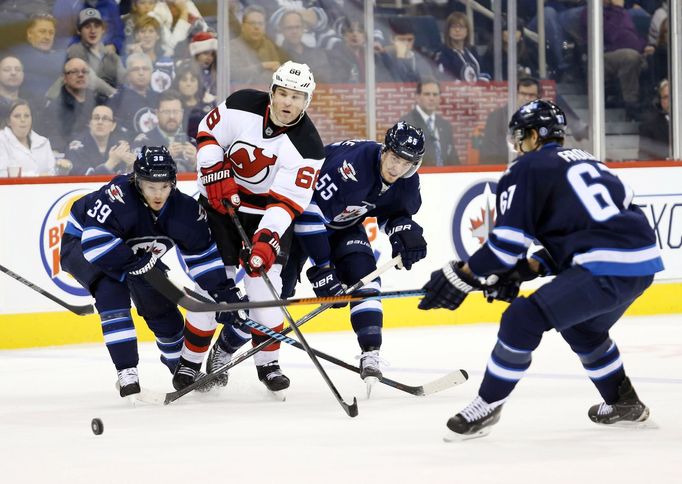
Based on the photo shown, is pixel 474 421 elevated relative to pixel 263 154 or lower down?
lower down

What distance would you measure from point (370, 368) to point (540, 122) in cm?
131

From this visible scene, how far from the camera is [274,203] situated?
438 cm

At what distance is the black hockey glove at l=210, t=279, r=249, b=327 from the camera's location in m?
4.35

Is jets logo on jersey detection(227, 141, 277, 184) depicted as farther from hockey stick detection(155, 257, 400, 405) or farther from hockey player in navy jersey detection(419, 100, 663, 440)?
hockey player in navy jersey detection(419, 100, 663, 440)

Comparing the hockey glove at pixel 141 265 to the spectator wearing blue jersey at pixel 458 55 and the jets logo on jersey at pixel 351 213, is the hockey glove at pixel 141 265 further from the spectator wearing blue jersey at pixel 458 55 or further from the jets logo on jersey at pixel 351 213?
the spectator wearing blue jersey at pixel 458 55

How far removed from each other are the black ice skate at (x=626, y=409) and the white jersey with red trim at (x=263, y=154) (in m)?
1.27

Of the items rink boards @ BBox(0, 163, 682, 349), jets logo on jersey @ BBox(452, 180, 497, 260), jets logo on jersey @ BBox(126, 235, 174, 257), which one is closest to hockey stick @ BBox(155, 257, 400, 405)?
jets logo on jersey @ BBox(126, 235, 174, 257)

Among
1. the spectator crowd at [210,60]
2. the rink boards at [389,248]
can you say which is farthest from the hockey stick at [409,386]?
the spectator crowd at [210,60]

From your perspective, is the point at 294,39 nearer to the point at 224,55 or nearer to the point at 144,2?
the point at 224,55

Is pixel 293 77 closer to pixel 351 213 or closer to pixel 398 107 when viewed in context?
pixel 351 213

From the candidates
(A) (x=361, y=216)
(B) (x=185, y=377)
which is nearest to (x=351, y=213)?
(A) (x=361, y=216)

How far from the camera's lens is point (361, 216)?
4.70m

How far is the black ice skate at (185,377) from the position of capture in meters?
4.62

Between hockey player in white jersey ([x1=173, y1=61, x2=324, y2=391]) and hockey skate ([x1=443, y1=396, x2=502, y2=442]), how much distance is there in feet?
3.43
